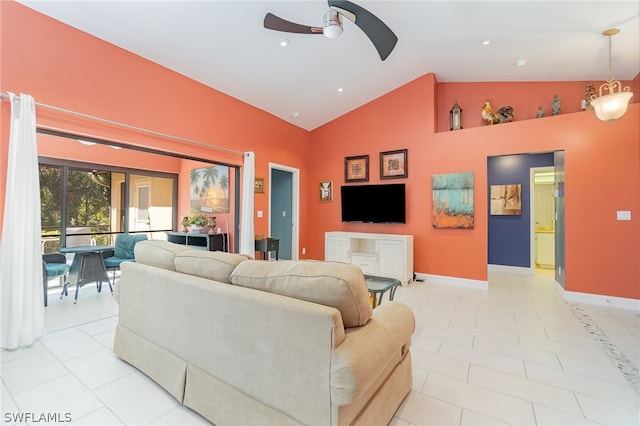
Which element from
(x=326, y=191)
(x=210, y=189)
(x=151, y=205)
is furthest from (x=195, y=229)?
(x=326, y=191)

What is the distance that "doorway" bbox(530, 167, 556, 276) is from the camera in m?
5.27

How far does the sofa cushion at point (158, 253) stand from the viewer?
197 cm

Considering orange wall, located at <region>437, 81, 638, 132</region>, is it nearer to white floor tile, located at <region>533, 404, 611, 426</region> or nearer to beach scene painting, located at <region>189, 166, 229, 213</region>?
beach scene painting, located at <region>189, 166, 229, 213</region>

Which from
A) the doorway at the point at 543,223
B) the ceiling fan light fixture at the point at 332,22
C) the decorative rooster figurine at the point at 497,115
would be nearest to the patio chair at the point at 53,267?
the ceiling fan light fixture at the point at 332,22

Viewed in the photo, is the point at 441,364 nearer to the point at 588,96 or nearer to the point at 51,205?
the point at 588,96

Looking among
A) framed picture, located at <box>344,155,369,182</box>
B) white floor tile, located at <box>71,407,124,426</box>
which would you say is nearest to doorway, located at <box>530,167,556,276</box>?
framed picture, located at <box>344,155,369,182</box>

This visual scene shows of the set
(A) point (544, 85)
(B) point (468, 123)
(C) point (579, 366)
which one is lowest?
(C) point (579, 366)

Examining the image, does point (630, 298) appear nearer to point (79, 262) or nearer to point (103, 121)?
point (103, 121)

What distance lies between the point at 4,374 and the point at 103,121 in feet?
7.93

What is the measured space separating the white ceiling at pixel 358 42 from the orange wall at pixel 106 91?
156mm

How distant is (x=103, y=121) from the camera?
302cm

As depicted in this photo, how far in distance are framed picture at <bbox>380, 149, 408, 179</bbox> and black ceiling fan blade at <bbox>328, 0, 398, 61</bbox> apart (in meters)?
2.49

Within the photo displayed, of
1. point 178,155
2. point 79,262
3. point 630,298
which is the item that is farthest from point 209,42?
point 630,298

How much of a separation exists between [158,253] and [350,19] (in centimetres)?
246
